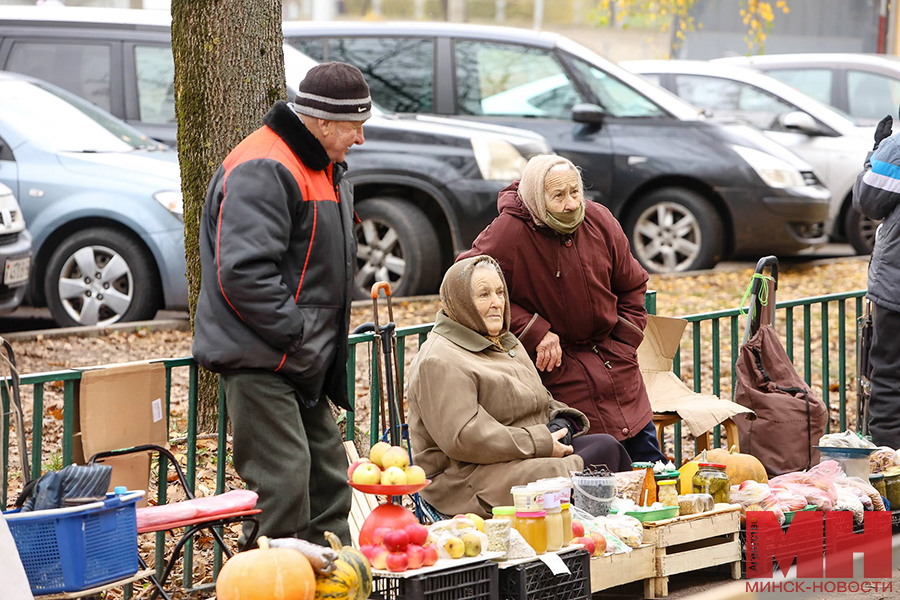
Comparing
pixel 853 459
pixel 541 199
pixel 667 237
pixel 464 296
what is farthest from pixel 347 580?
pixel 667 237

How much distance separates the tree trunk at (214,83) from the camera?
18.7 ft

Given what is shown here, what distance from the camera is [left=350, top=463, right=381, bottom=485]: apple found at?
429 cm

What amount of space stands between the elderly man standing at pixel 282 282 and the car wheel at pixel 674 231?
20.9 feet

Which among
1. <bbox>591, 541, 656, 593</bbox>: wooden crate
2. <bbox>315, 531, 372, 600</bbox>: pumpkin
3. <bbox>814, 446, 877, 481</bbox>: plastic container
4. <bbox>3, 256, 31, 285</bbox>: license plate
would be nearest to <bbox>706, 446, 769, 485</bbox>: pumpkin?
<bbox>814, 446, 877, 481</bbox>: plastic container

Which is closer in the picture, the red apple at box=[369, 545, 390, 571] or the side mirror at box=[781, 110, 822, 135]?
the red apple at box=[369, 545, 390, 571]

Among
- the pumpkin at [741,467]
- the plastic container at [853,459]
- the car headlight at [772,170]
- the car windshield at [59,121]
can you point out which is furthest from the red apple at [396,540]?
the car headlight at [772,170]

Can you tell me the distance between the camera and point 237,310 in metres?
4.15

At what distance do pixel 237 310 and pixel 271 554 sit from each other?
0.81 meters

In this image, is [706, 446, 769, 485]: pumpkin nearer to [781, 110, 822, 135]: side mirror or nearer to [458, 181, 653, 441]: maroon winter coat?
[458, 181, 653, 441]: maroon winter coat

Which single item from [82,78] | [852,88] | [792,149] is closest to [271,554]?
[82,78]

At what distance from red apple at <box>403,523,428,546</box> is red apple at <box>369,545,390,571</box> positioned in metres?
Answer: 0.09

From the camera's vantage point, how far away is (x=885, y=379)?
645 centimetres

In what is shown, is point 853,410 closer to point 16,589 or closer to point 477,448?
point 477,448

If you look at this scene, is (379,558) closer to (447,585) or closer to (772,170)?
(447,585)
